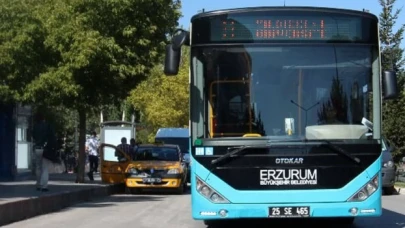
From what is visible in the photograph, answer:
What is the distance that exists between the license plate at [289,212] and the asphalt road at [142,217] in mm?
3125

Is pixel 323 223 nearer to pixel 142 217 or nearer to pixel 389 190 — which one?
pixel 142 217

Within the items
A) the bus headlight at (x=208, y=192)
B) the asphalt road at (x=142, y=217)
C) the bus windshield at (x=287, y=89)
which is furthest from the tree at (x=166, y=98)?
the bus headlight at (x=208, y=192)

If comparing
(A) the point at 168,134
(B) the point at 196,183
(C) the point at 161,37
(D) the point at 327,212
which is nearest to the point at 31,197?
(B) the point at 196,183

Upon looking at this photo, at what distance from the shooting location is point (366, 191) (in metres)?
11.1

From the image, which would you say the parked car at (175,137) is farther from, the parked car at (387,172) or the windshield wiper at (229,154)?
the windshield wiper at (229,154)

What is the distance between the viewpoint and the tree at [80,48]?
847 inches

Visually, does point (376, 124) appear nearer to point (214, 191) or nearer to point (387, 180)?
point (214, 191)

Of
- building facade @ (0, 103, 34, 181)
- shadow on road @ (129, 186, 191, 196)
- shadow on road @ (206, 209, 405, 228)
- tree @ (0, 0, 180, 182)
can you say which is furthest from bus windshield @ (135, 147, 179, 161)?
shadow on road @ (206, 209, 405, 228)

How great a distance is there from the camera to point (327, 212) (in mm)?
11039

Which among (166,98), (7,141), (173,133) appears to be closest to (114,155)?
(7,141)

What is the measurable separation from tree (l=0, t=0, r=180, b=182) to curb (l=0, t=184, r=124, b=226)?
290cm

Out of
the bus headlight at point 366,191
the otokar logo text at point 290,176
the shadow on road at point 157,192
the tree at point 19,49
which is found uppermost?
the tree at point 19,49

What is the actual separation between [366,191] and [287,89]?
1.84 m

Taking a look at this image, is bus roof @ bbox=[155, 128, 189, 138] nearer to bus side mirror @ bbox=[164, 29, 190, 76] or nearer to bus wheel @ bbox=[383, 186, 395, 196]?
bus wheel @ bbox=[383, 186, 395, 196]
